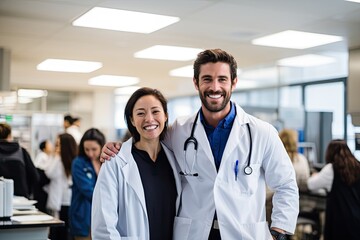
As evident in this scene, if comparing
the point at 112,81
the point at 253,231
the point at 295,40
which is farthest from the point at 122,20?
the point at 112,81

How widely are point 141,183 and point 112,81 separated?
7667 millimetres

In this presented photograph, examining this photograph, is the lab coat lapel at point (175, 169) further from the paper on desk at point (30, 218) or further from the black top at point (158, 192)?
the paper on desk at point (30, 218)

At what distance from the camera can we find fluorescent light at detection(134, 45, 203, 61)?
6203mm

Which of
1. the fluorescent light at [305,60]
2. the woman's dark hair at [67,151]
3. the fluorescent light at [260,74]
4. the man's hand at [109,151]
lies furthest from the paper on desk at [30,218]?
the fluorescent light at [260,74]

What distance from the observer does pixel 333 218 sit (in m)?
4.95

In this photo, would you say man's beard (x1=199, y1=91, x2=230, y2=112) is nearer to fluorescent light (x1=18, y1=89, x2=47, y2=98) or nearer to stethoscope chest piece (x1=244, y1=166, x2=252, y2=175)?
stethoscope chest piece (x1=244, y1=166, x2=252, y2=175)

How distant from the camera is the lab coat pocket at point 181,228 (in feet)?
7.79

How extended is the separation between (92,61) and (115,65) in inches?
19.1

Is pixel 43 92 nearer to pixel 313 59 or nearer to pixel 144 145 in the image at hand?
pixel 313 59

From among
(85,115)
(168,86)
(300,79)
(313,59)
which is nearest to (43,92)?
(85,115)

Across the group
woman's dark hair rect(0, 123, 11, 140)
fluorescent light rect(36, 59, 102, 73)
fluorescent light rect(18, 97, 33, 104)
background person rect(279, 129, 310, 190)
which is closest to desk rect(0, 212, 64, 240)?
woman's dark hair rect(0, 123, 11, 140)

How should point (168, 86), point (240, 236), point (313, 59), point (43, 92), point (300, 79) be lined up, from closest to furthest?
1. point (240, 236)
2. point (313, 59)
3. point (300, 79)
4. point (168, 86)
5. point (43, 92)

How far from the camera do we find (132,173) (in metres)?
2.35

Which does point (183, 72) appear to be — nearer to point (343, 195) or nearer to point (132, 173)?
point (343, 195)
